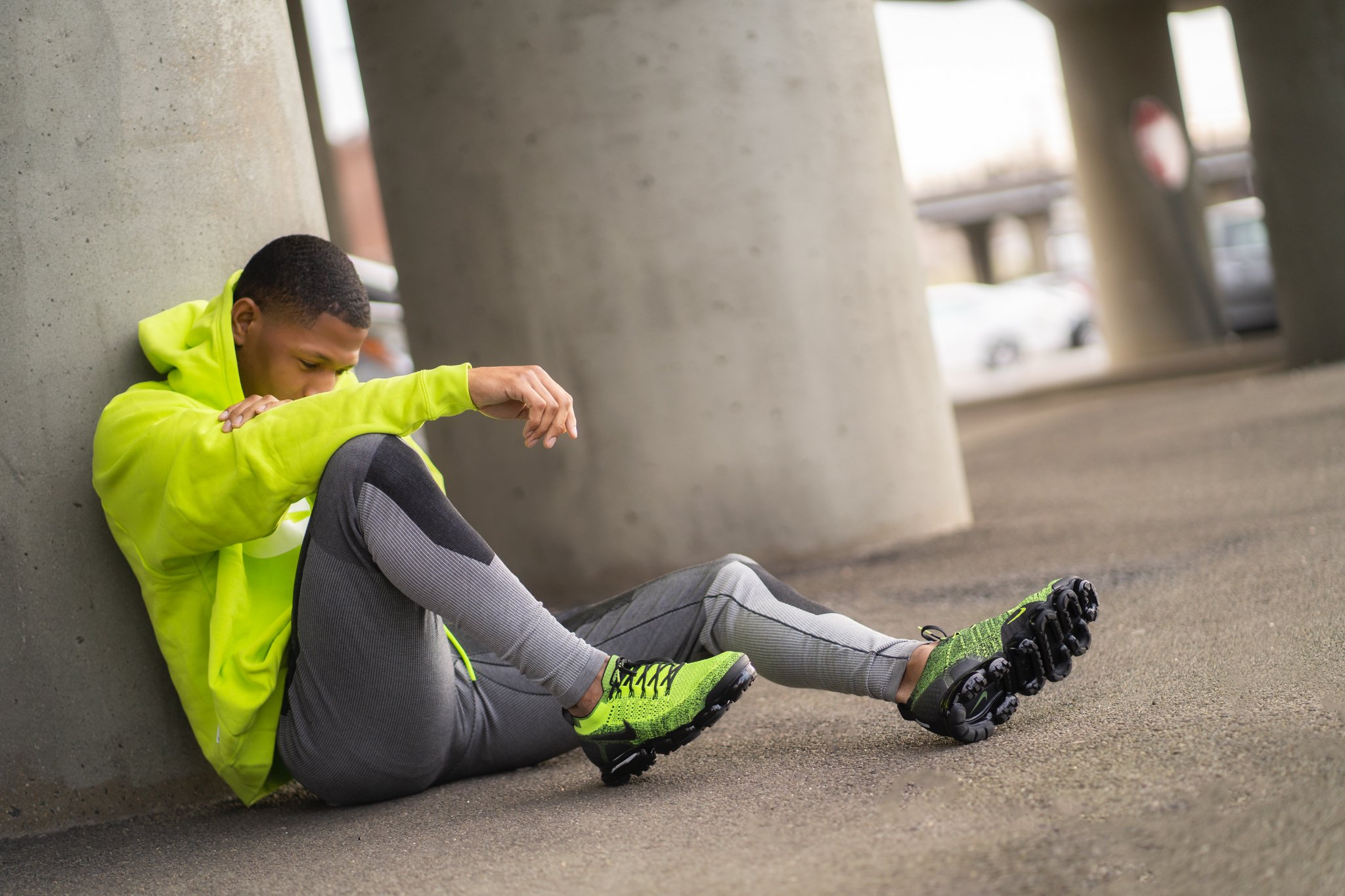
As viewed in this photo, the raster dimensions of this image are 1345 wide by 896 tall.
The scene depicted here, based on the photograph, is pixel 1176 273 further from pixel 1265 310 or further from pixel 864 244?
pixel 864 244

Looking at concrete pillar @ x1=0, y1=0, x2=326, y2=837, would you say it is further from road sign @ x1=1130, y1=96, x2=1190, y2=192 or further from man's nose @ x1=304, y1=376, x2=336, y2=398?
road sign @ x1=1130, y1=96, x2=1190, y2=192

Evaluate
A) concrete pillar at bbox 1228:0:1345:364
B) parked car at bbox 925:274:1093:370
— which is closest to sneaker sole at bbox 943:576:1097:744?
concrete pillar at bbox 1228:0:1345:364

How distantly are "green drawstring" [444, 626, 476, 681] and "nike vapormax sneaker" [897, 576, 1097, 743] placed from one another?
933mm

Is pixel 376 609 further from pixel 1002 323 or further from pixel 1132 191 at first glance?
pixel 1002 323

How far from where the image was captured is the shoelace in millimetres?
2707

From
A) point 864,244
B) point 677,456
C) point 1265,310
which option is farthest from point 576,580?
point 1265,310

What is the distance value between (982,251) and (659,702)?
2473 inches

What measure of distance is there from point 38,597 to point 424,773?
3.11ft

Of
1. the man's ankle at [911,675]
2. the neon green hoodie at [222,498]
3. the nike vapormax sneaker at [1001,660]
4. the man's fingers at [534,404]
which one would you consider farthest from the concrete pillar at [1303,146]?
the man's fingers at [534,404]

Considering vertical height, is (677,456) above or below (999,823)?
above

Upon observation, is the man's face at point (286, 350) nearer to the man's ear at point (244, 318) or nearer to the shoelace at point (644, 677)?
the man's ear at point (244, 318)

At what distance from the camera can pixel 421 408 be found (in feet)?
8.89

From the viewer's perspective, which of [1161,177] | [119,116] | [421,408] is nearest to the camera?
[421,408]

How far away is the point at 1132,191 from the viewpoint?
17547 millimetres
